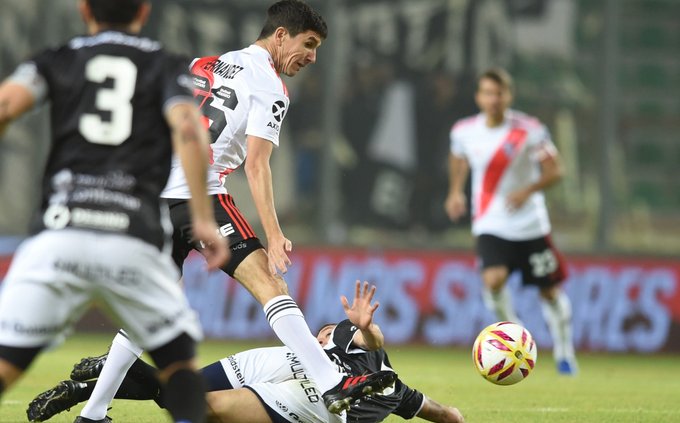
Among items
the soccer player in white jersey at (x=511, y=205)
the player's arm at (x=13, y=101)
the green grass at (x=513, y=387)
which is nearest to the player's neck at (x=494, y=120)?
the soccer player in white jersey at (x=511, y=205)

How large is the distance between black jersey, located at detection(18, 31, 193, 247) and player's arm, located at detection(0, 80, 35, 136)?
2.8 inches

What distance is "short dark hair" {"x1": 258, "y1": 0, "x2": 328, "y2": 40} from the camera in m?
6.50

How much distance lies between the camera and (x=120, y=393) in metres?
6.10

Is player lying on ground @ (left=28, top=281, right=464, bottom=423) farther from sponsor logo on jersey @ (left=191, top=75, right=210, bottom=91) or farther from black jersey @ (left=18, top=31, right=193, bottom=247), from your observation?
black jersey @ (left=18, top=31, right=193, bottom=247)

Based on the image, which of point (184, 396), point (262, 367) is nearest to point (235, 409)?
point (262, 367)

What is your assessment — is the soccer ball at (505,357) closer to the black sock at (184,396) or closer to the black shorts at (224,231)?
the black shorts at (224,231)

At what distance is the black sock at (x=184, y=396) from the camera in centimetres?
417

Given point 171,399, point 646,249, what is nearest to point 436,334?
point 646,249

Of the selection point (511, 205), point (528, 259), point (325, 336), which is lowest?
point (528, 259)

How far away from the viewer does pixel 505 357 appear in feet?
23.5

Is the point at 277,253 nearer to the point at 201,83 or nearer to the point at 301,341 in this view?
the point at 301,341

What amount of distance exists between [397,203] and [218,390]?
993 cm

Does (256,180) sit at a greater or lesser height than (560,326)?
greater

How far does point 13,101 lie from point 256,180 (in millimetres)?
2165
